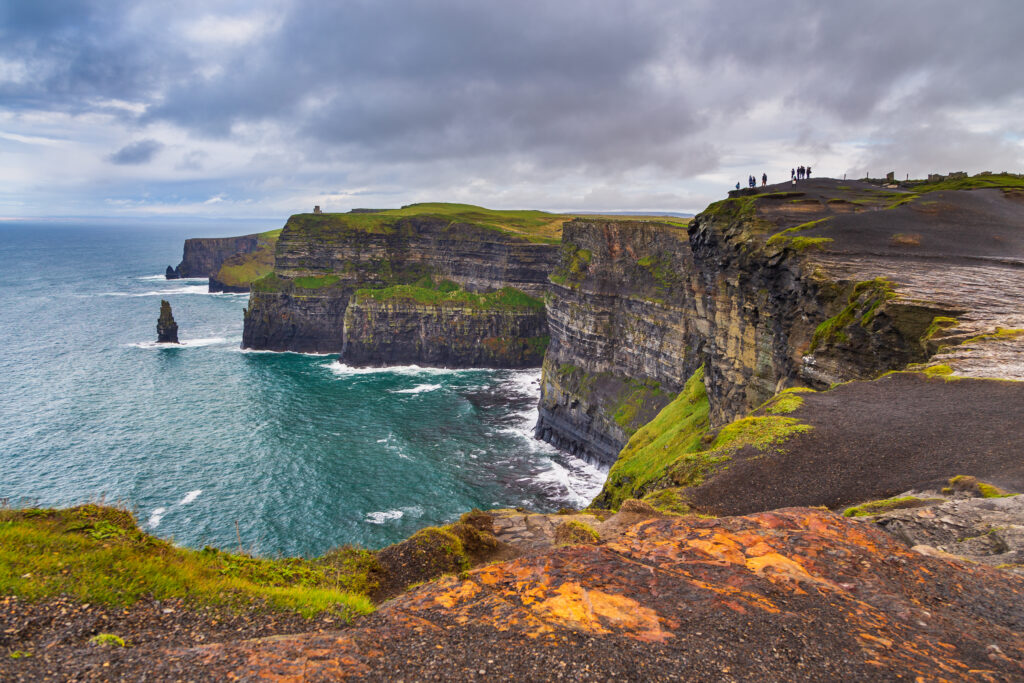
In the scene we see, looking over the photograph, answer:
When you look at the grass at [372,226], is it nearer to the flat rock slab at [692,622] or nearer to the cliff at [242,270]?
the cliff at [242,270]

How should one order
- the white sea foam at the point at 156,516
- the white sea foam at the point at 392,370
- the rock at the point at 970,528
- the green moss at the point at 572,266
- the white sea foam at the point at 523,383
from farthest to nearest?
1. the white sea foam at the point at 392,370
2. the white sea foam at the point at 523,383
3. the green moss at the point at 572,266
4. the white sea foam at the point at 156,516
5. the rock at the point at 970,528

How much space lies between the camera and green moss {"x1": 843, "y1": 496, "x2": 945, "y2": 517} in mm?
12922

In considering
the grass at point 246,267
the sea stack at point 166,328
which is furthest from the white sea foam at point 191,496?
the grass at point 246,267

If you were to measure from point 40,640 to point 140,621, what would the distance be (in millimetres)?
1388

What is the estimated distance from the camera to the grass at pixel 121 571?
391 inches

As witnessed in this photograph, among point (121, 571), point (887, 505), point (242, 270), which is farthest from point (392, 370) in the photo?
point (242, 270)

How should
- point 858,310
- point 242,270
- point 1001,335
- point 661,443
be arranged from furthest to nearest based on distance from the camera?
point 242,270, point 661,443, point 858,310, point 1001,335

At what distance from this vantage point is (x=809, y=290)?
2752cm

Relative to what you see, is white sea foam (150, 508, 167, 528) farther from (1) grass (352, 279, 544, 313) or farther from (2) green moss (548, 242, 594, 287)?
(1) grass (352, 279, 544, 313)

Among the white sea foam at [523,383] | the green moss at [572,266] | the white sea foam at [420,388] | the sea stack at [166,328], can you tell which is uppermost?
the green moss at [572,266]

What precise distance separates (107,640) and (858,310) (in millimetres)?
26801

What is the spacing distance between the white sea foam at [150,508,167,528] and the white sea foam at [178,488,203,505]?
1.82 metres

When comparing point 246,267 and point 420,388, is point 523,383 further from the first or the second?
point 246,267

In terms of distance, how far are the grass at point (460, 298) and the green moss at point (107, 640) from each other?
105m
